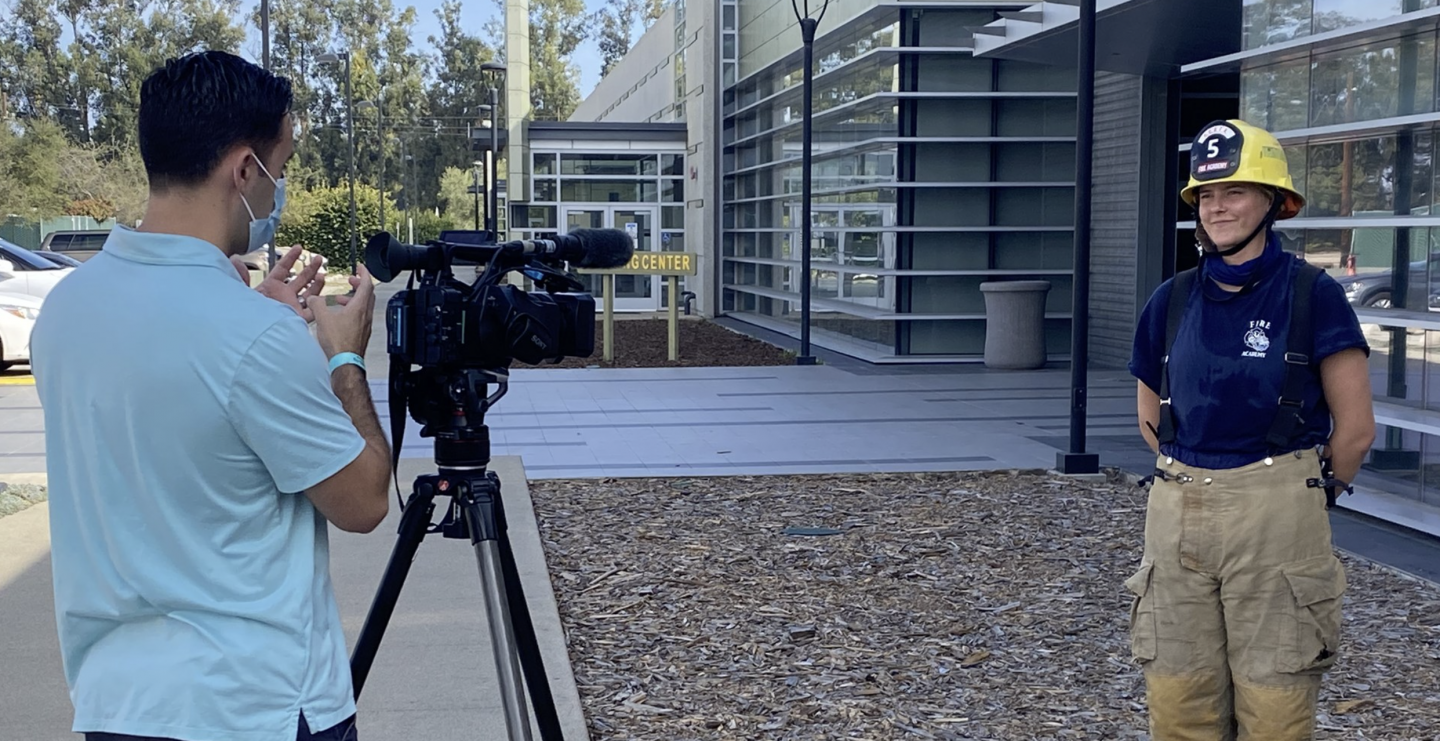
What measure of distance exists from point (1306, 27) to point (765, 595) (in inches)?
188

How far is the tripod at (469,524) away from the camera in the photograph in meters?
2.87

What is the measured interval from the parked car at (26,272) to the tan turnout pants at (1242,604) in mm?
16191

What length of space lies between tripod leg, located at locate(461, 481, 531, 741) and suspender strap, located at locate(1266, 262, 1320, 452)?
1690 millimetres

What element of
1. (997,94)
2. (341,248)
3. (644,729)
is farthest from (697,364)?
(341,248)

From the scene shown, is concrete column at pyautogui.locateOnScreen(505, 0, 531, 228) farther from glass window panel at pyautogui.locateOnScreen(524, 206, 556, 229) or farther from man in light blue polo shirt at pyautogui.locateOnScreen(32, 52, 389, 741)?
man in light blue polo shirt at pyautogui.locateOnScreen(32, 52, 389, 741)

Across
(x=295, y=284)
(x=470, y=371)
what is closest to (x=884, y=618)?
(x=470, y=371)

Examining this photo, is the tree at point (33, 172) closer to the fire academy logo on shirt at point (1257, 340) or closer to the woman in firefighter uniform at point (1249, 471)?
the woman in firefighter uniform at point (1249, 471)

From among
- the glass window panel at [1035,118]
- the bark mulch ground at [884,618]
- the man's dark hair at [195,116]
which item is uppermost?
the glass window panel at [1035,118]

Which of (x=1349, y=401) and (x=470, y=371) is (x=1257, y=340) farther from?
(x=470, y=371)

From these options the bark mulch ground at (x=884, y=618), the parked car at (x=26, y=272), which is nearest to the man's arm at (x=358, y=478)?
the bark mulch ground at (x=884, y=618)

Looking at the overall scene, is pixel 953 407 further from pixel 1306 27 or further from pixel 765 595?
pixel 765 595

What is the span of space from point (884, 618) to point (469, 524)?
3084 millimetres

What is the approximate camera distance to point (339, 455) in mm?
1998

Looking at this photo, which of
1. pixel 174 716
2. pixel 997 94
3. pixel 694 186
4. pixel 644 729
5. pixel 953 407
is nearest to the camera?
pixel 174 716
